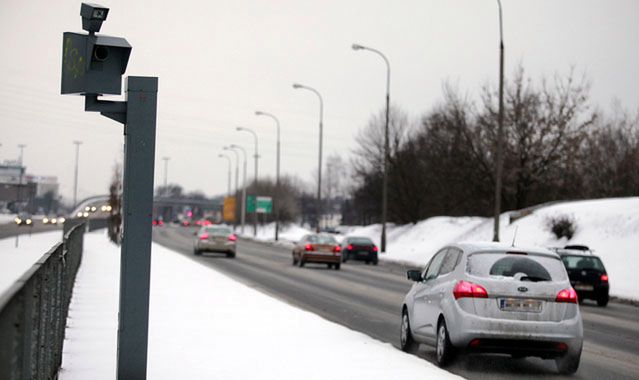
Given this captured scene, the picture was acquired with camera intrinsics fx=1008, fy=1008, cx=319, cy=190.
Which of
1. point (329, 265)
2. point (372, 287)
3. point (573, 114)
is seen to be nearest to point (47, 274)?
point (372, 287)

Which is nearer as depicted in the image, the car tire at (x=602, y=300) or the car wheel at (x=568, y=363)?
the car wheel at (x=568, y=363)

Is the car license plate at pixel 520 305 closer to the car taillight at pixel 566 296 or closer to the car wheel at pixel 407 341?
the car taillight at pixel 566 296

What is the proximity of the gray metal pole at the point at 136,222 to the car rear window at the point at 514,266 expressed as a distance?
16.2 feet

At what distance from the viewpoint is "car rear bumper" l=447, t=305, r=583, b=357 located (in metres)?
12.2

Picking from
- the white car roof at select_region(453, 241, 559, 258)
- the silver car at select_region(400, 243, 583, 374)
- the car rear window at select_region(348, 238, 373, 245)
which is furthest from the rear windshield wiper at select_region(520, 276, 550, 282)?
the car rear window at select_region(348, 238, 373, 245)

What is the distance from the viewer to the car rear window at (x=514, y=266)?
1258 centimetres

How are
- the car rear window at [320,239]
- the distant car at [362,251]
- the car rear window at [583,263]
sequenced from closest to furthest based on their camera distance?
the car rear window at [583,263] → the car rear window at [320,239] → the distant car at [362,251]

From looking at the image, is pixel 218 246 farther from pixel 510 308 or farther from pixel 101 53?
pixel 101 53

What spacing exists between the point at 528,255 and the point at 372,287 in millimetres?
17102

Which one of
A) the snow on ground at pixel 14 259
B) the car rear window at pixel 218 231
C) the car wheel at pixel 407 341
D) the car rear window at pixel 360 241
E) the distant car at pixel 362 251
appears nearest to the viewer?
the car wheel at pixel 407 341

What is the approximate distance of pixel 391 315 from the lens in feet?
67.2

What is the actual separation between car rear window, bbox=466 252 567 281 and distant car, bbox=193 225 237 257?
118 ft

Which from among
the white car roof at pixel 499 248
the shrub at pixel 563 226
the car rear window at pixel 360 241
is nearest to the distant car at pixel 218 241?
the car rear window at pixel 360 241

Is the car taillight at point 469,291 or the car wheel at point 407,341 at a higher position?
the car taillight at point 469,291
